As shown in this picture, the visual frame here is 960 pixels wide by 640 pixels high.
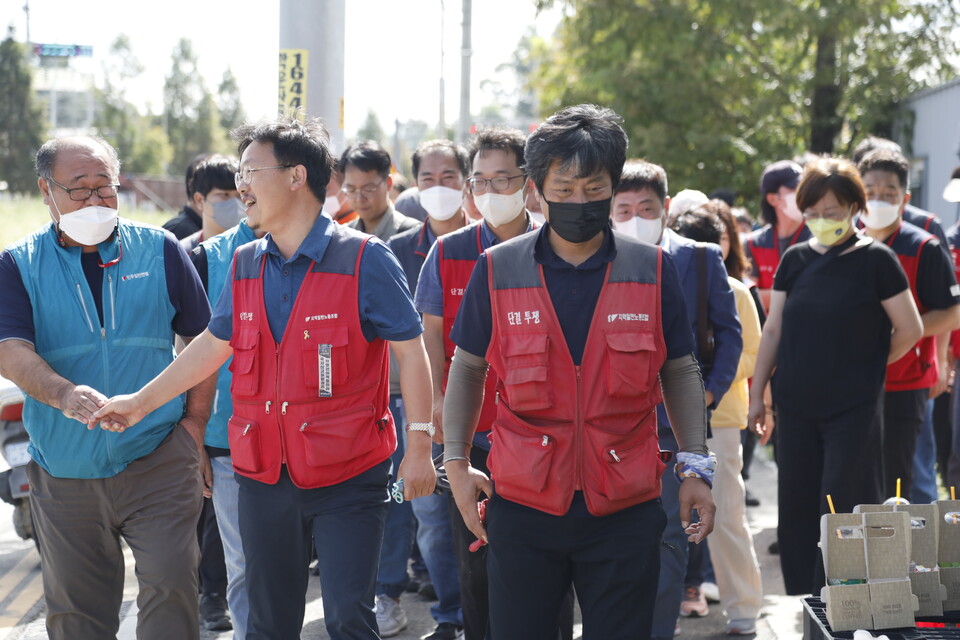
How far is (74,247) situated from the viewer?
4.52 meters

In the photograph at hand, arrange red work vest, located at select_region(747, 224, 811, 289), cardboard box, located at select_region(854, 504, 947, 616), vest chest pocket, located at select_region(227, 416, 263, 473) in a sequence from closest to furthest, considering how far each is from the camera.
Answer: cardboard box, located at select_region(854, 504, 947, 616)
vest chest pocket, located at select_region(227, 416, 263, 473)
red work vest, located at select_region(747, 224, 811, 289)

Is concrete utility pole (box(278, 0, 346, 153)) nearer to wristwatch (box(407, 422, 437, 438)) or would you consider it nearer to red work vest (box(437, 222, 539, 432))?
red work vest (box(437, 222, 539, 432))

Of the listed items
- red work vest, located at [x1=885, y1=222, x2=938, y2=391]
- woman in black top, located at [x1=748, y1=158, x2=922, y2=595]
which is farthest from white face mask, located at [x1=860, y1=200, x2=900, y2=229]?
woman in black top, located at [x1=748, y1=158, x2=922, y2=595]

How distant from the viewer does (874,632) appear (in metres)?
3.73

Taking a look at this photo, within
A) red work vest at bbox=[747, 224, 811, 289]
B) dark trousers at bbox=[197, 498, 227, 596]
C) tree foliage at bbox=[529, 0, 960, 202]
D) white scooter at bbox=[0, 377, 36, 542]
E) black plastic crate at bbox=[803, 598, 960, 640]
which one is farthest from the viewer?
tree foliage at bbox=[529, 0, 960, 202]

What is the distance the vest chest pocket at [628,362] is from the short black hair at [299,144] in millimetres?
1487

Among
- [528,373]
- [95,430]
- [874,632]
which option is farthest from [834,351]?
[95,430]

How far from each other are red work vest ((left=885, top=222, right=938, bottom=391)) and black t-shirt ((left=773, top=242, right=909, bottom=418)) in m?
0.87

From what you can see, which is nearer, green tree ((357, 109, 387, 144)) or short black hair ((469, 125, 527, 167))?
short black hair ((469, 125, 527, 167))

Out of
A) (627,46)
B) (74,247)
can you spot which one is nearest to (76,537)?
(74,247)

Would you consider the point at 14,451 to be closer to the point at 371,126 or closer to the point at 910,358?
the point at 910,358

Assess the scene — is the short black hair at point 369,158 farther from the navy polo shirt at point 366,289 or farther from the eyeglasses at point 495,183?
the navy polo shirt at point 366,289

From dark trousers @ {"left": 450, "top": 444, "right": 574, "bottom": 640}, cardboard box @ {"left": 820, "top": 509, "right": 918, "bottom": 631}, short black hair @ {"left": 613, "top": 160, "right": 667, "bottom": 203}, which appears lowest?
dark trousers @ {"left": 450, "top": 444, "right": 574, "bottom": 640}

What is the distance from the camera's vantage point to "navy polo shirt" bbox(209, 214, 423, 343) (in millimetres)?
4094
